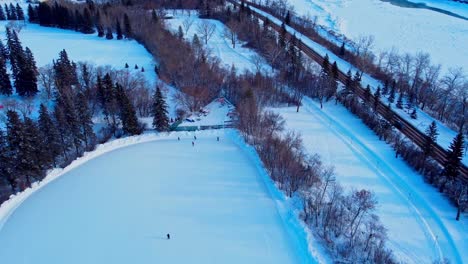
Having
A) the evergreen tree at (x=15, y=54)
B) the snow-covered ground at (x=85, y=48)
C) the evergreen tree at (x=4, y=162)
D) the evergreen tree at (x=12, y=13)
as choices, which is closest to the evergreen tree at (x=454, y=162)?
the evergreen tree at (x=4, y=162)

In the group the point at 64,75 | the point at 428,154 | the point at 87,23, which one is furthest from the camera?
the point at 87,23

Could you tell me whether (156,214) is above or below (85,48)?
below

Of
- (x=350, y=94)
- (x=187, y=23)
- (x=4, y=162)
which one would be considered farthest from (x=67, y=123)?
(x=187, y=23)

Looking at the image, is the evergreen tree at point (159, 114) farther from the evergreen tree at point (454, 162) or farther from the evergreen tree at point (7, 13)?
the evergreen tree at point (7, 13)

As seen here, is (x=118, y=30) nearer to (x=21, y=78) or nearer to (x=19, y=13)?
(x=21, y=78)

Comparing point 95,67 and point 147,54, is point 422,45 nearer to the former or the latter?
point 147,54

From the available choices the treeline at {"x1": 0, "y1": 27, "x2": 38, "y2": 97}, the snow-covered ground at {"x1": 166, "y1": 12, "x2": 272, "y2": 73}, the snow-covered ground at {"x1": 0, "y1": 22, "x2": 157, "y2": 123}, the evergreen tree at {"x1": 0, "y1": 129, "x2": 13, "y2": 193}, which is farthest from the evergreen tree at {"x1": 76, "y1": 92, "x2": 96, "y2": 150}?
the snow-covered ground at {"x1": 166, "y1": 12, "x2": 272, "y2": 73}

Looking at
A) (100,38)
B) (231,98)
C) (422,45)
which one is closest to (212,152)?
(231,98)
